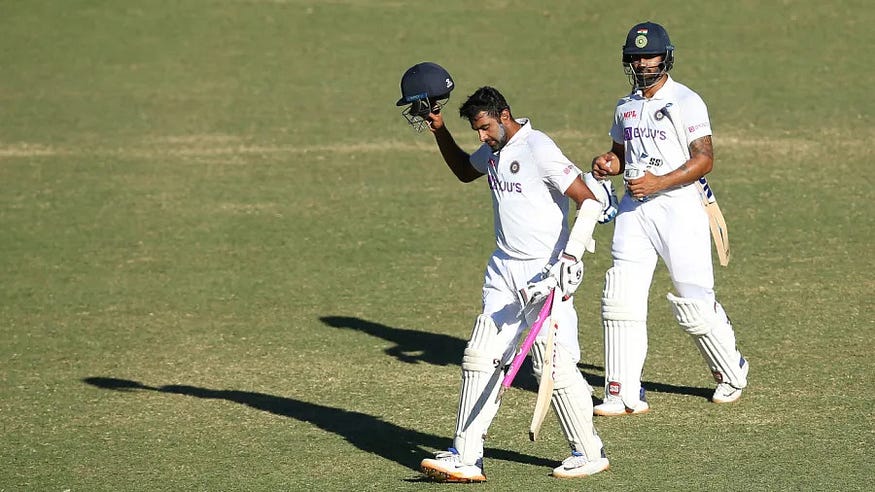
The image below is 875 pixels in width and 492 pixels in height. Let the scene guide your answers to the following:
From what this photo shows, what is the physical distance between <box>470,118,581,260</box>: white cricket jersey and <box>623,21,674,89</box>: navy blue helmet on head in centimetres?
144

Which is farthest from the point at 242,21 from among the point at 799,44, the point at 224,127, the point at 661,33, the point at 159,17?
the point at 661,33

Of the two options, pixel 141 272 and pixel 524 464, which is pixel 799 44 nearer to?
pixel 141 272

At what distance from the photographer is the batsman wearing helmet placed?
733 centimetres

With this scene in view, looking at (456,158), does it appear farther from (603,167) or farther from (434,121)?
(603,167)

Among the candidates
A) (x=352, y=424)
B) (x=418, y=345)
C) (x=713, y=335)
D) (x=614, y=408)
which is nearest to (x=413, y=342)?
(x=418, y=345)

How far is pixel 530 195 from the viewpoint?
742cm

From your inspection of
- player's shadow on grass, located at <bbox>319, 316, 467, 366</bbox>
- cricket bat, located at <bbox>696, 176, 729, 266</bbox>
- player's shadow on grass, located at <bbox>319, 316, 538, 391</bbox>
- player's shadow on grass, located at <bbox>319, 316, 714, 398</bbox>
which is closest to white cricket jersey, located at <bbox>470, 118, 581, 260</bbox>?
cricket bat, located at <bbox>696, 176, 729, 266</bbox>

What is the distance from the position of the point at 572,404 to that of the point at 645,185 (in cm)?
169

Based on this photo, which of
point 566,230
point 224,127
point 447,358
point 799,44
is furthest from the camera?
point 799,44

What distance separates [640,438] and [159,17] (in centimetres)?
1530

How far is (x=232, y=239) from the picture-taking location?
1361 cm

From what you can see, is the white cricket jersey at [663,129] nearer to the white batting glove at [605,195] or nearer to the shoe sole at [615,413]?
the white batting glove at [605,195]

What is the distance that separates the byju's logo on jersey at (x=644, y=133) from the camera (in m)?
8.63

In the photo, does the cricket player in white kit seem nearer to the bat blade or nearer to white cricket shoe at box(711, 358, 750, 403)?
white cricket shoe at box(711, 358, 750, 403)
